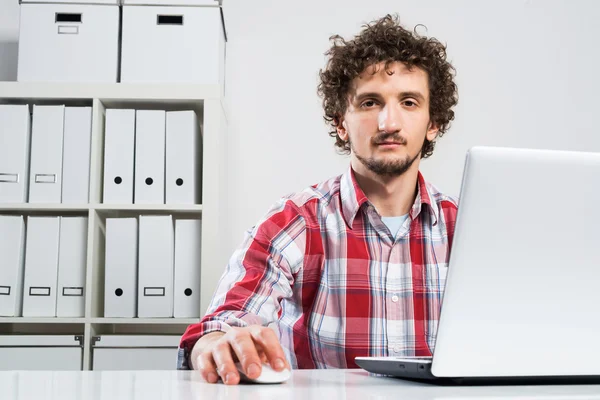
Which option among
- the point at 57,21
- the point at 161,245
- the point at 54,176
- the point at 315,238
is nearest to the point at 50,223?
the point at 54,176

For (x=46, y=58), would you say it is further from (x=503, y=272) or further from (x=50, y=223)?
(x=503, y=272)

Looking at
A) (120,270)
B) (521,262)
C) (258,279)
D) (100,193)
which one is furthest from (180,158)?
(521,262)

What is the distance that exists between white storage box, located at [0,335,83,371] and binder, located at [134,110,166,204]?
0.51 m

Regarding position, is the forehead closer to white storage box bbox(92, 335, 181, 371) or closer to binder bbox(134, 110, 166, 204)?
binder bbox(134, 110, 166, 204)

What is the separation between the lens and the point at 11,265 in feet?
6.88

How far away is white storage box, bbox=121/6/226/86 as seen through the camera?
2.20 metres

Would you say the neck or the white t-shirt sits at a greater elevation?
the neck

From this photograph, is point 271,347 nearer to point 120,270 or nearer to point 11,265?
point 120,270

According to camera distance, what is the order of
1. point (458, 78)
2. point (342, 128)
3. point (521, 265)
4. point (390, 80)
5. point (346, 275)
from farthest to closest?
point (458, 78), point (342, 128), point (390, 80), point (346, 275), point (521, 265)

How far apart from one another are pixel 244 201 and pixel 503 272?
1850 mm

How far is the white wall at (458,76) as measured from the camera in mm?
2488

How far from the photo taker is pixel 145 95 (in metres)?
2.17

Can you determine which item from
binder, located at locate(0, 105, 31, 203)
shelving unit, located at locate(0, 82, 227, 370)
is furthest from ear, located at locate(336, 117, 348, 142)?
binder, located at locate(0, 105, 31, 203)

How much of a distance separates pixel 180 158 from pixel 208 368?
145cm
